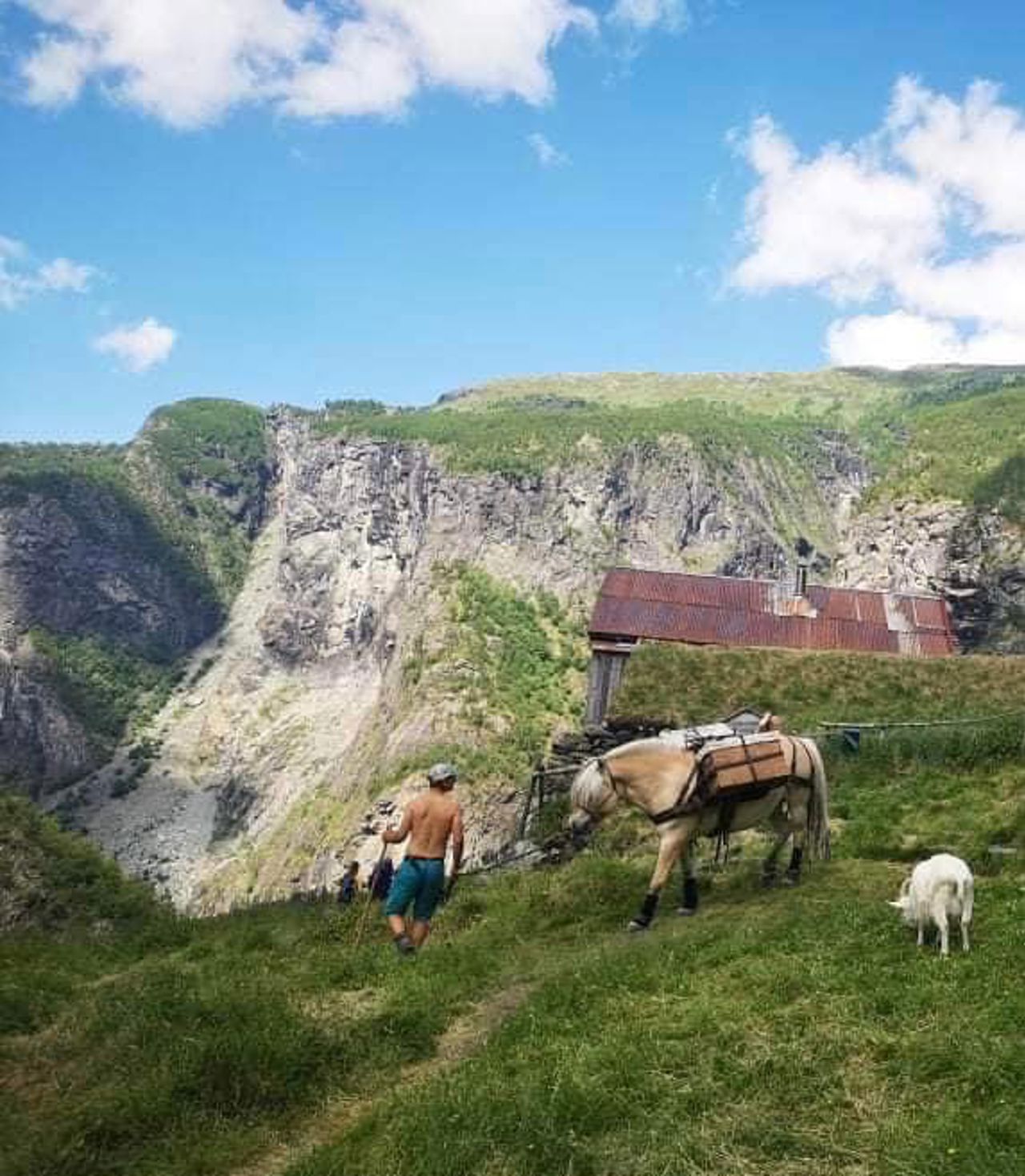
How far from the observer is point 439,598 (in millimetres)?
134875

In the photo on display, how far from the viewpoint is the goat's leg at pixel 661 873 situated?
13.8 meters

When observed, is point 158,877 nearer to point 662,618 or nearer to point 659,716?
point 662,618

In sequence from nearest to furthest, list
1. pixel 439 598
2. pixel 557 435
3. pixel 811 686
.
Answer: pixel 811 686 < pixel 439 598 < pixel 557 435

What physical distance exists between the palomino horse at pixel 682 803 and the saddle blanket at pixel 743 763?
0.42 feet

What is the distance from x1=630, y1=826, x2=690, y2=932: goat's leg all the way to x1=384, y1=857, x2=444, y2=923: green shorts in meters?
3.04

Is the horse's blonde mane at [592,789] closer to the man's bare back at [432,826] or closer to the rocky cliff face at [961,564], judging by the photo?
the man's bare back at [432,826]

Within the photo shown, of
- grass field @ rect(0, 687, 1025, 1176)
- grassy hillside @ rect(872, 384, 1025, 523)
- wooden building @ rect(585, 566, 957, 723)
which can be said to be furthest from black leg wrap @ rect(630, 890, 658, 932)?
grassy hillside @ rect(872, 384, 1025, 523)

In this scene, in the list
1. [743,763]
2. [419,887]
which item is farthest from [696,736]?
[419,887]

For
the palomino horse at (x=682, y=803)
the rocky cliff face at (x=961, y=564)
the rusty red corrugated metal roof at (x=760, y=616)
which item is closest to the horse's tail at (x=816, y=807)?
the palomino horse at (x=682, y=803)

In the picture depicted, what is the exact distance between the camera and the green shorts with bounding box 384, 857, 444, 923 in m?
12.4

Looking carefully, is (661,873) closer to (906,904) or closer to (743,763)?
(743,763)

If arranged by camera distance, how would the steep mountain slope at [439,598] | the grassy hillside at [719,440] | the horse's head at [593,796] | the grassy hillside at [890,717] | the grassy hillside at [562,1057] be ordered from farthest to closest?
the steep mountain slope at [439,598], the grassy hillside at [719,440], the grassy hillside at [890,717], the horse's head at [593,796], the grassy hillside at [562,1057]

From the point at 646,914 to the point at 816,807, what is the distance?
3460mm

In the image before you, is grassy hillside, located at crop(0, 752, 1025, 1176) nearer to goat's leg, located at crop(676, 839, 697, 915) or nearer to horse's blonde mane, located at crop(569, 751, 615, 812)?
goat's leg, located at crop(676, 839, 697, 915)
